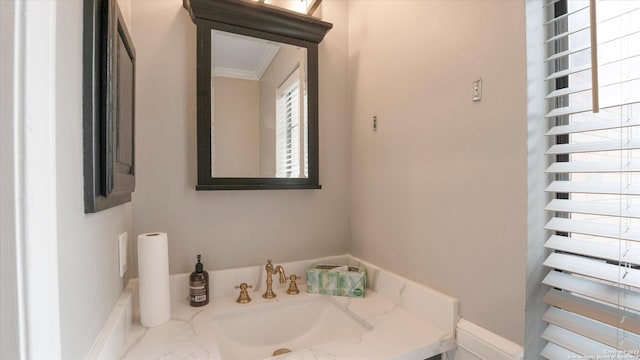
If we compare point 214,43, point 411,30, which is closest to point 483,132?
point 411,30

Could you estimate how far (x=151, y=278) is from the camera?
970mm

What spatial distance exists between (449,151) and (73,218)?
96cm

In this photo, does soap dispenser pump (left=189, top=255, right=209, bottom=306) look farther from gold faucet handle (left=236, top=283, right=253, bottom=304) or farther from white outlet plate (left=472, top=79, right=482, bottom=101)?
white outlet plate (left=472, top=79, right=482, bottom=101)

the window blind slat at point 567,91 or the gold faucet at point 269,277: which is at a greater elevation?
the window blind slat at point 567,91

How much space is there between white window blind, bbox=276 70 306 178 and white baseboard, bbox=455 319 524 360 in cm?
84

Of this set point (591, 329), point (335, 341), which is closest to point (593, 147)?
point (591, 329)

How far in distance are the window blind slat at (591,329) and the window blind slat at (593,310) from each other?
1.1 inches

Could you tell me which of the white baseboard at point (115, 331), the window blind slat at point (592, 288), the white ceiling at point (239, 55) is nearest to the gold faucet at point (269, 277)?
the white baseboard at point (115, 331)

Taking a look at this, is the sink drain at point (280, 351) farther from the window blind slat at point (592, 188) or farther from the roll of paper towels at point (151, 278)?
the window blind slat at point (592, 188)

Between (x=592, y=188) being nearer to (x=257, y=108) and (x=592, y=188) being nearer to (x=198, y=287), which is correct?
(x=257, y=108)

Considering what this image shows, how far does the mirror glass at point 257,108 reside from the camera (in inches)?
47.6

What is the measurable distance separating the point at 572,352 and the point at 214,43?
4.87ft

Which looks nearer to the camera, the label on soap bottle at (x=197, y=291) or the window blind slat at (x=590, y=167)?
the window blind slat at (x=590, y=167)

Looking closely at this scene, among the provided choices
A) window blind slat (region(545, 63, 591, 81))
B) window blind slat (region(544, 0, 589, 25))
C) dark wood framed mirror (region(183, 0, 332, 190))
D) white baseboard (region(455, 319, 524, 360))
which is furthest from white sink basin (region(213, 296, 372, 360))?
window blind slat (region(544, 0, 589, 25))
